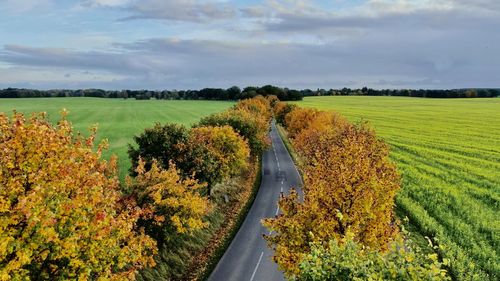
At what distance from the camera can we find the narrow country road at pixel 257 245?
33.5 meters

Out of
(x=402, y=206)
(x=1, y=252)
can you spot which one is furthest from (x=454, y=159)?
(x=1, y=252)

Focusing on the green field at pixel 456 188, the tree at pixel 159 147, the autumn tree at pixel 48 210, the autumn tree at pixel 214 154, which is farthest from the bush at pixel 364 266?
the tree at pixel 159 147

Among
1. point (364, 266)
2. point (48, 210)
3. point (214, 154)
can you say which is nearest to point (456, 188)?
point (214, 154)

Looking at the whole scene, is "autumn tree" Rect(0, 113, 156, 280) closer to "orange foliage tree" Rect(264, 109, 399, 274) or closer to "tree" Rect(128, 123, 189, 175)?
"orange foliage tree" Rect(264, 109, 399, 274)

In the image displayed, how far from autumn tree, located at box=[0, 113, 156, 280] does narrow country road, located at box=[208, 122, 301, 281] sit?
17.8 metres

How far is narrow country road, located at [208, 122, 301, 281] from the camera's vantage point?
110 feet

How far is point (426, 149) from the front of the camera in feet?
278

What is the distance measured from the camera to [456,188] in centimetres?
5438

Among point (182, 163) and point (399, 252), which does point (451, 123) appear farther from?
point (399, 252)

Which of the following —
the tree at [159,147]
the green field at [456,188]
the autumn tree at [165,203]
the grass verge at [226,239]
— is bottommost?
the grass verge at [226,239]

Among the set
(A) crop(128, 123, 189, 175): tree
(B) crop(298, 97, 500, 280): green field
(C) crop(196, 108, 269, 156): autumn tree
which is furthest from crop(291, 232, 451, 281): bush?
(C) crop(196, 108, 269, 156): autumn tree

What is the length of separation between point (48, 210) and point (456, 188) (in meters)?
53.3

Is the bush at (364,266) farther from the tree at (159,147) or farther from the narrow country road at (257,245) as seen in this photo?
the tree at (159,147)

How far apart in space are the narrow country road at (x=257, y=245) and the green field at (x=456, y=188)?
1508 cm
